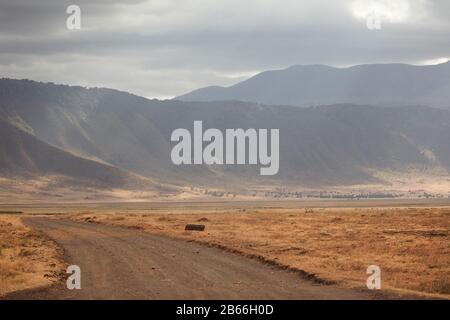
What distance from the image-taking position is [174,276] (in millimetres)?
24969

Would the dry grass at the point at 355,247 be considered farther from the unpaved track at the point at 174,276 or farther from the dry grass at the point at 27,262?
the dry grass at the point at 27,262

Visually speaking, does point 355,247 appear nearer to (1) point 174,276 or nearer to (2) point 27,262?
(1) point 174,276

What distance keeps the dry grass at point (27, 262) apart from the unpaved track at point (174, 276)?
38.5 inches

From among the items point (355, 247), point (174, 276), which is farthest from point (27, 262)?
point (355, 247)

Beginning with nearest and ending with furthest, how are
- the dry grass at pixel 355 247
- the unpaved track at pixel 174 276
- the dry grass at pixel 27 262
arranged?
the unpaved track at pixel 174 276 < the dry grass at pixel 27 262 < the dry grass at pixel 355 247

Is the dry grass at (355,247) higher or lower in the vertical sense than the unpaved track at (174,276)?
lower

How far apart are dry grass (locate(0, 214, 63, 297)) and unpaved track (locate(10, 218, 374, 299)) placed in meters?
0.98

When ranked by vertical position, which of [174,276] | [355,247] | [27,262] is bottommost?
[355,247]

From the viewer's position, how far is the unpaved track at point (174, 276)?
20922 millimetres

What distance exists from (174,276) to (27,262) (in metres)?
8.49

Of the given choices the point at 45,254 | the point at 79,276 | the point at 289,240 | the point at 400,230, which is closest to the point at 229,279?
the point at 79,276

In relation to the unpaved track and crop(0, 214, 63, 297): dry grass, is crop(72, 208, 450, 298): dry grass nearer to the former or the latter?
the unpaved track

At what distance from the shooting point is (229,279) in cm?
2434

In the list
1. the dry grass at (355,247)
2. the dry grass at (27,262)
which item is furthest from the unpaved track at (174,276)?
the dry grass at (355,247)
